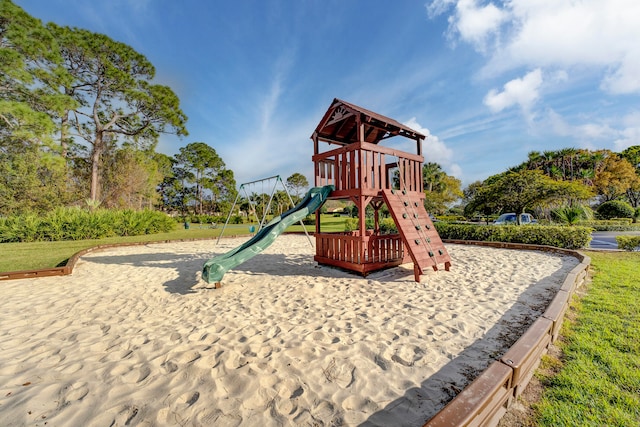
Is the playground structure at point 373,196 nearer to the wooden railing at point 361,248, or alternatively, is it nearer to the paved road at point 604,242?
the wooden railing at point 361,248

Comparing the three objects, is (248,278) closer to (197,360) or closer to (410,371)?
(197,360)

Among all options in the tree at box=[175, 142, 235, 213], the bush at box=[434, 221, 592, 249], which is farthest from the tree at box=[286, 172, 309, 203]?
the bush at box=[434, 221, 592, 249]

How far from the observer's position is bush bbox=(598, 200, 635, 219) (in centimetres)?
2540

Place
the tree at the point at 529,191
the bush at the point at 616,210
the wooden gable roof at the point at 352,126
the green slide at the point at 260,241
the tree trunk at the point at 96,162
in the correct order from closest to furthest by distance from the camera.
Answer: the green slide at the point at 260,241
the wooden gable roof at the point at 352,126
the tree at the point at 529,191
the tree trunk at the point at 96,162
the bush at the point at 616,210

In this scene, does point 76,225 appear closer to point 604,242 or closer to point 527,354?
point 527,354

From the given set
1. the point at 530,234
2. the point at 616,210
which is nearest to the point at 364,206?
the point at 530,234

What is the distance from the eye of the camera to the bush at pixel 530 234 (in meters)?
10.1

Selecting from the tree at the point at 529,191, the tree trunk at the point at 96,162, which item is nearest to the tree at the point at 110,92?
the tree trunk at the point at 96,162

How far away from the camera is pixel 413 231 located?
6.75 meters

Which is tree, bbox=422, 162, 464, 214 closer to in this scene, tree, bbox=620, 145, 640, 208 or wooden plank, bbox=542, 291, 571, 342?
tree, bbox=620, 145, 640, 208

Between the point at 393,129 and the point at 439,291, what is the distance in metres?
5.33

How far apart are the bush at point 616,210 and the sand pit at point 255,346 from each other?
31200 millimetres

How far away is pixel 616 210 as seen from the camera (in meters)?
25.8

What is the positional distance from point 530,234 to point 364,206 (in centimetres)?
899
